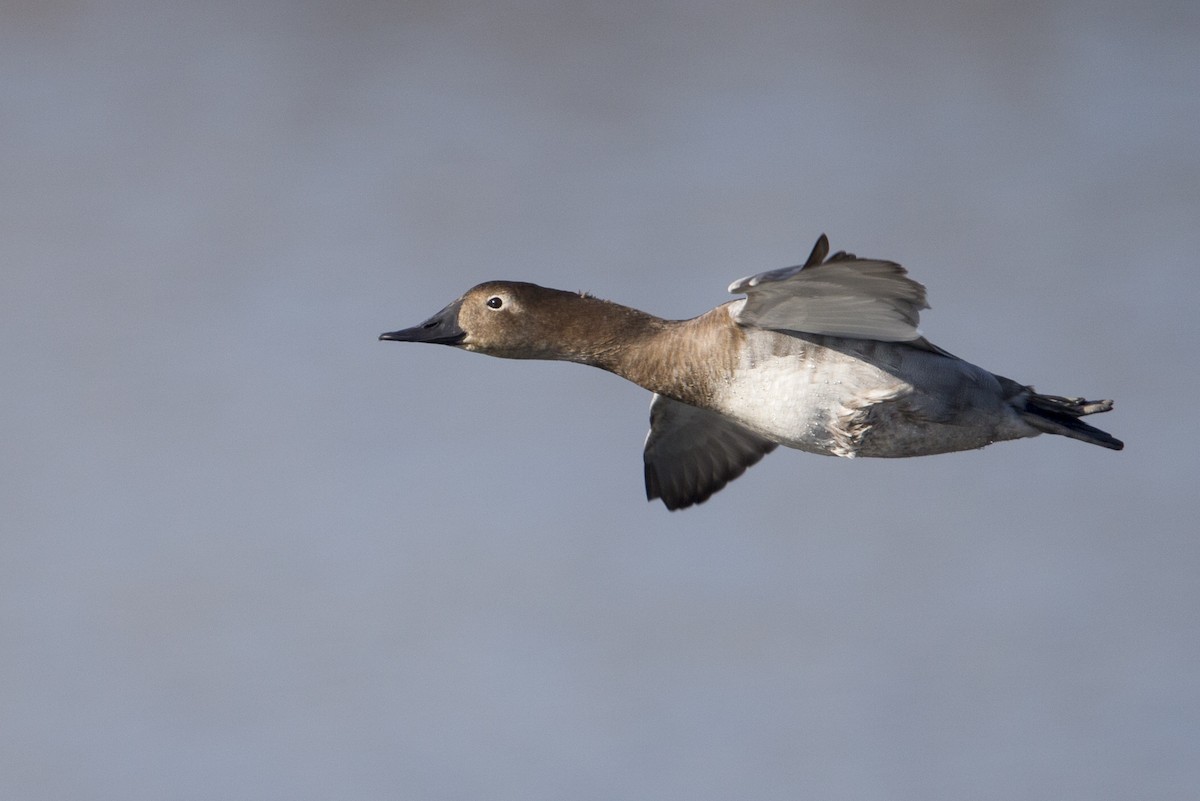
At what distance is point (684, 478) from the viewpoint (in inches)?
204

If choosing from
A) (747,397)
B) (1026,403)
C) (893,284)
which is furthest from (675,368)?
(1026,403)

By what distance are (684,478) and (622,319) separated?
3.87 feet

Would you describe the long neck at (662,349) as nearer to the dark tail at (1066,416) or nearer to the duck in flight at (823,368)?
the duck in flight at (823,368)

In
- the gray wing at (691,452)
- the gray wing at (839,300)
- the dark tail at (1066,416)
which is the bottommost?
the gray wing at (691,452)

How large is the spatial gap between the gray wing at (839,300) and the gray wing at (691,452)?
4.38 feet

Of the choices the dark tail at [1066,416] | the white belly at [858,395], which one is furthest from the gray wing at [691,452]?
the dark tail at [1066,416]

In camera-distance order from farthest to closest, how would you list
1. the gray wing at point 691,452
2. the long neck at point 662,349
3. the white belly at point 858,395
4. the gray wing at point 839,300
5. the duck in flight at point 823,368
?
1. the gray wing at point 691,452
2. the long neck at point 662,349
3. the white belly at point 858,395
4. the duck in flight at point 823,368
5. the gray wing at point 839,300

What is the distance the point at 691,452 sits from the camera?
5188mm

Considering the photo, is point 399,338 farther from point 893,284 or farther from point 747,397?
point 893,284

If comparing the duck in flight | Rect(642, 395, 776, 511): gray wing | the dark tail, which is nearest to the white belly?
the duck in flight

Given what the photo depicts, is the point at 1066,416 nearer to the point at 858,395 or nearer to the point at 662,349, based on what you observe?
the point at 858,395

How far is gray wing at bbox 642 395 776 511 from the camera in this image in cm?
512

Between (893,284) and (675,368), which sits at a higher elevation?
(893,284)

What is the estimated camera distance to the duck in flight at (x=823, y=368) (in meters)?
3.67
